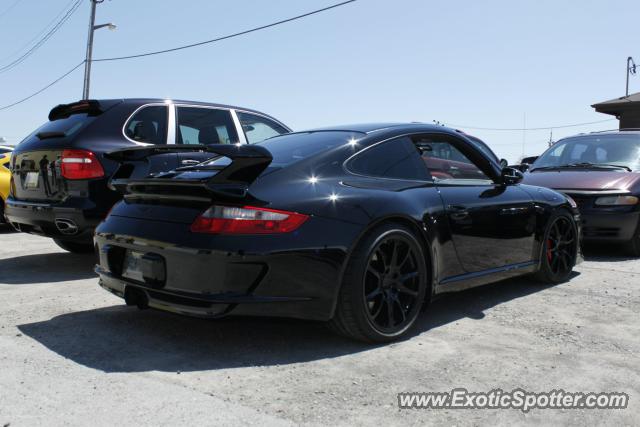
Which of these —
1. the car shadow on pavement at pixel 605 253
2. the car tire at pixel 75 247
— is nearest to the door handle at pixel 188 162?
the car tire at pixel 75 247

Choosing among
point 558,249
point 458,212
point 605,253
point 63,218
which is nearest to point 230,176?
point 458,212

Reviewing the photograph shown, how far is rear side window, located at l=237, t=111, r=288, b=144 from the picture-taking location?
249 inches

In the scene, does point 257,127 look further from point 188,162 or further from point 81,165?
point 81,165

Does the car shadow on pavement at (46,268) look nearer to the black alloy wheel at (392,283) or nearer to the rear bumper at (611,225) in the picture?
the black alloy wheel at (392,283)

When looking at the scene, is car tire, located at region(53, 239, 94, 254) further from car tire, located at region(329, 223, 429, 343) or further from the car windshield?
the car windshield

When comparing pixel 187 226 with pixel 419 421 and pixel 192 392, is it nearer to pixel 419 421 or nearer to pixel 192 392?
pixel 192 392

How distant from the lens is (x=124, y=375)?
2.88m

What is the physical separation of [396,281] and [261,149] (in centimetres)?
113

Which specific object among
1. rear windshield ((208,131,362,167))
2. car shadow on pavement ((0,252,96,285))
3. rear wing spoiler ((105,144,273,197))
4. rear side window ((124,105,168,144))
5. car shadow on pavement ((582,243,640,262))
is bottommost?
car shadow on pavement ((582,243,640,262))

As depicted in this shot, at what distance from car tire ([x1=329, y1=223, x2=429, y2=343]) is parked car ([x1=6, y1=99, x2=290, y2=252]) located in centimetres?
184

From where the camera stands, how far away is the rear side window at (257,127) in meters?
6.31

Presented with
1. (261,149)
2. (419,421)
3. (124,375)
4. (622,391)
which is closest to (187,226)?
(261,149)

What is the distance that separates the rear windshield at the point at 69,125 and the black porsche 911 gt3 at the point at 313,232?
1.36m

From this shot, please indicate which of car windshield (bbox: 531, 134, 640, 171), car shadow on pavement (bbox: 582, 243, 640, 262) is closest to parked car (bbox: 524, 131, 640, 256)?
car windshield (bbox: 531, 134, 640, 171)
